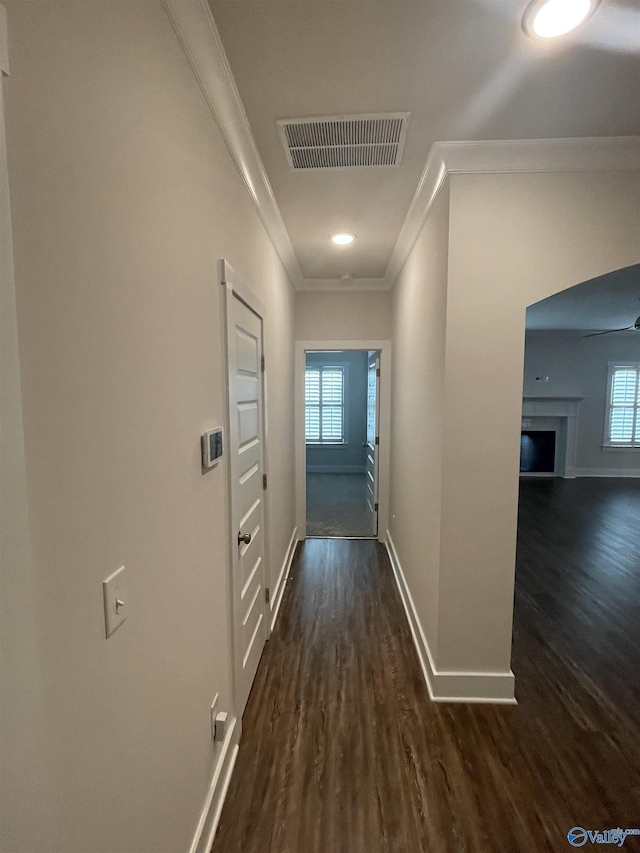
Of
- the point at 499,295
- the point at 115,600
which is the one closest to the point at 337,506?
the point at 499,295

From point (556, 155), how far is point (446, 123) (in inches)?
21.8

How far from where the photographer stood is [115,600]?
2.53ft

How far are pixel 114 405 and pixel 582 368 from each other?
8.48 m

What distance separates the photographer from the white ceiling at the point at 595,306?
380 centimetres

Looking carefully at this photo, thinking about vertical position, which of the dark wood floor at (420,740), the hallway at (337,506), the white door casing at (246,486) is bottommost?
the dark wood floor at (420,740)

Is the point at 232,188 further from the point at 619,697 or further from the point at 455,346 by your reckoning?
the point at 619,697

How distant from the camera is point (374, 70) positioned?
1.28m

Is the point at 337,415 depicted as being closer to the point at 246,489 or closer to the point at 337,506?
the point at 337,506

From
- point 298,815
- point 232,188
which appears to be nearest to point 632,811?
point 298,815

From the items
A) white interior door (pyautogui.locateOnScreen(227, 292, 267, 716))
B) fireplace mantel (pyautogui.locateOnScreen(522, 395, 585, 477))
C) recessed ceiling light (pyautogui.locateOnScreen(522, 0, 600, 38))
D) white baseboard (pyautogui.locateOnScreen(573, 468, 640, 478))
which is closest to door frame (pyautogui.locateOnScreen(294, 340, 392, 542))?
white interior door (pyautogui.locateOnScreen(227, 292, 267, 716))

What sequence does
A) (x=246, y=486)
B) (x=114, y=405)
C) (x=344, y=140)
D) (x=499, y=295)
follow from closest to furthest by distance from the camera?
1. (x=114, y=405)
2. (x=344, y=140)
3. (x=499, y=295)
4. (x=246, y=486)

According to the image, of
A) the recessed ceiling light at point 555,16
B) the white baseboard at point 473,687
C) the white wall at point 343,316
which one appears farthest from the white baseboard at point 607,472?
the recessed ceiling light at point 555,16

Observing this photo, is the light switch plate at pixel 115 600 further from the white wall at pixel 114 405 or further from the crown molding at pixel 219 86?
the crown molding at pixel 219 86

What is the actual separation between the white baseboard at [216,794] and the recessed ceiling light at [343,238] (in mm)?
2886
